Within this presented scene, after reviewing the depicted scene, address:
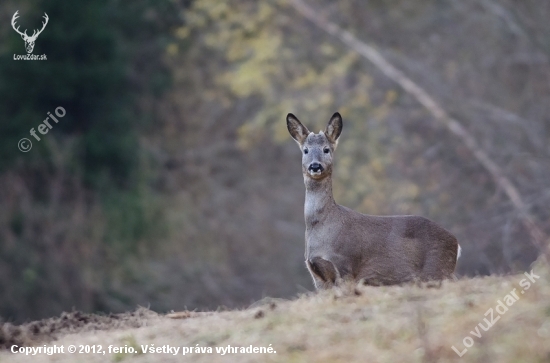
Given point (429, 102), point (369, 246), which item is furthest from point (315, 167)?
point (429, 102)

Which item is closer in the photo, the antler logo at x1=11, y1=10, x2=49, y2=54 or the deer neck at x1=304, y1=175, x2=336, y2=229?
the deer neck at x1=304, y1=175, x2=336, y2=229

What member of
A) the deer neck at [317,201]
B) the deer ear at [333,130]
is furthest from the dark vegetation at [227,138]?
the deer neck at [317,201]

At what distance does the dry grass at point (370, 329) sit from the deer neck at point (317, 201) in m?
1.02

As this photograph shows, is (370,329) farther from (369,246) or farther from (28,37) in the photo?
(28,37)

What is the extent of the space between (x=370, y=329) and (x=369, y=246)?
2.15 metres

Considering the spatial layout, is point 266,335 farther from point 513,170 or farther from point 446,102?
point 446,102

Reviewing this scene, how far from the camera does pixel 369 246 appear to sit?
9016mm

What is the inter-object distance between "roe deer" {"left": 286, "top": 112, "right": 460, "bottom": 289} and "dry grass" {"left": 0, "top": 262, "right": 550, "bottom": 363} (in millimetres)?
603

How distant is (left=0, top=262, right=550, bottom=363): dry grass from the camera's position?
20.6ft

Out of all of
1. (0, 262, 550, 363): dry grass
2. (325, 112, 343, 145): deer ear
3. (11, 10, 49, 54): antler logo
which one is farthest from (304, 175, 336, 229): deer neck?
(11, 10, 49, 54): antler logo

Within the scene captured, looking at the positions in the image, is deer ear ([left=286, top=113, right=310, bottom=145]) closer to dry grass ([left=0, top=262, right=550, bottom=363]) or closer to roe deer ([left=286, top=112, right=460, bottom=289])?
roe deer ([left=286, top=112, right=460, bottom=289])

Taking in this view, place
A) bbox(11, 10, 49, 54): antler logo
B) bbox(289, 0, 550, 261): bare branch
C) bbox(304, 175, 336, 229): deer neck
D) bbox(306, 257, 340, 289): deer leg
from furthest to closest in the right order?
bbox(11, 10, 49, 54): antler logo < bbox(289, 0, 550, 261): bare branch < bbox(304, 175, 336, 229): deer neck < bbox(306, 257, 340, 289): deer leg

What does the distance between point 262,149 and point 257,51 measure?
3.81 meters

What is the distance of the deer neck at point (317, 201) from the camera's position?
9.27 meters
